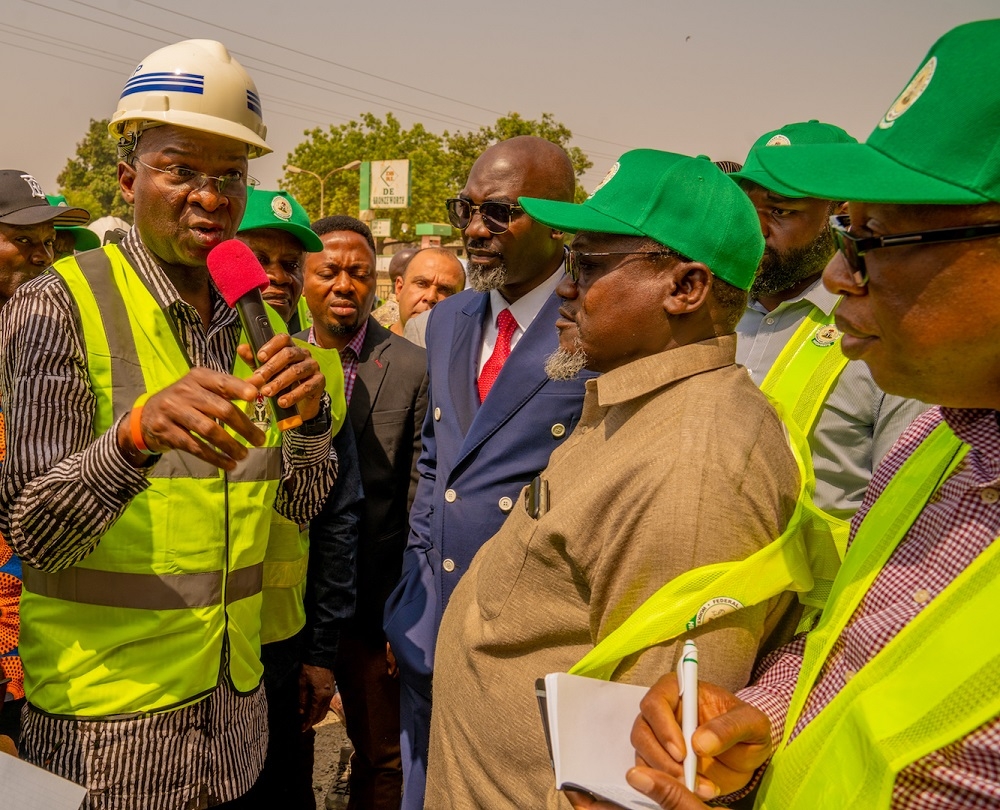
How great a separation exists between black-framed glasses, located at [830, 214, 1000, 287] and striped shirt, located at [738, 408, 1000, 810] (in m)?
0.29

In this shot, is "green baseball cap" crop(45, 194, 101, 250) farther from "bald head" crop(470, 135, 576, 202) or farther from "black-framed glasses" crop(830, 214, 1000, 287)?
"black-framed glasses" crop(830, 214, 1000, 287)

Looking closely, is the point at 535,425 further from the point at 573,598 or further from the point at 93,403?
the point at 93,403

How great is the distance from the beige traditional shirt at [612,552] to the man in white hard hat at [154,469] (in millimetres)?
664

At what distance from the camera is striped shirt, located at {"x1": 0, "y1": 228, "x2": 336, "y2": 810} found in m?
2.09

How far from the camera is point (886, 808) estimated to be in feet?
4.01

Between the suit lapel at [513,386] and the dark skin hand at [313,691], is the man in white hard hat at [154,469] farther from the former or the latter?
the dark skin hand at [313,691]

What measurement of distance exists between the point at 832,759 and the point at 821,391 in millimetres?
1882

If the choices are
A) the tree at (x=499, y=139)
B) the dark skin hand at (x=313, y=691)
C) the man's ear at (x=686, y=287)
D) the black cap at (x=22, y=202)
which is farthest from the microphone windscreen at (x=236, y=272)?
the tree at (x=499, y=139)

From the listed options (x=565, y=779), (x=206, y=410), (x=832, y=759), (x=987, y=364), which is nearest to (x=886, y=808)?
(x=832, y=759)

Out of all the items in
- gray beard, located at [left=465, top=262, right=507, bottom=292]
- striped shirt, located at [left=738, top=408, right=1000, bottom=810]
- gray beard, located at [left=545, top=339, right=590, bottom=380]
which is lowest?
striped shirt, located at [left=738, top=408, right=1000, bottom=810]

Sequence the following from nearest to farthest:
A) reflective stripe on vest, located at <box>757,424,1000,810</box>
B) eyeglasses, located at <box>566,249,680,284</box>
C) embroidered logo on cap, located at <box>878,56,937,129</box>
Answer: reflective stripe on vest, located at <box>757,424,1000,810</box>, embroidered logo on cap, located at <box>878,56,937,129</box>, eyeglasses, located at <box>566,249,680,284</box>

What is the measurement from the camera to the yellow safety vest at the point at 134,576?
2.27 m

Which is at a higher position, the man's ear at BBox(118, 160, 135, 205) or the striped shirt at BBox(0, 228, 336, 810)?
the man's ear at BBox(118, 160, 135, 205)

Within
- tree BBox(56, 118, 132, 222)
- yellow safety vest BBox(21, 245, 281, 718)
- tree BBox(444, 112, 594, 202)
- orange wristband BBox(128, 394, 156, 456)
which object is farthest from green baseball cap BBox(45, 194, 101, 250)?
tree BBox(56, 118, 132, 222)
